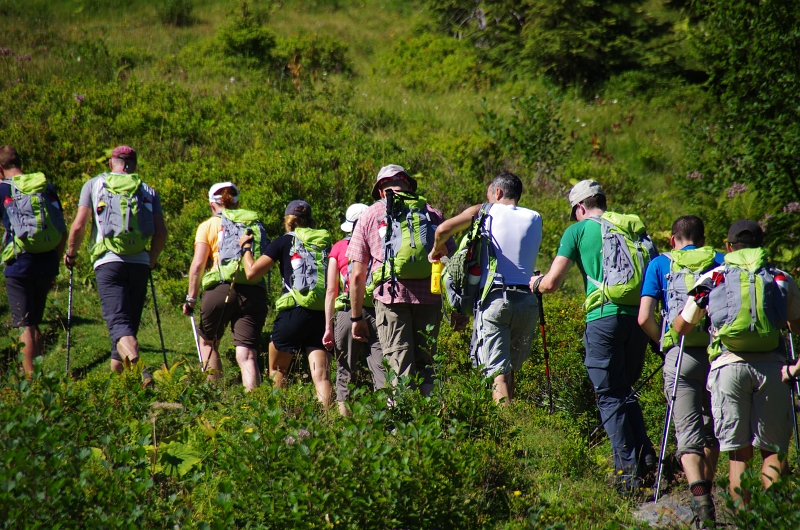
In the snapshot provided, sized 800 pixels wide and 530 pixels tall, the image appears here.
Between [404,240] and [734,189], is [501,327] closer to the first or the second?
[404,240]

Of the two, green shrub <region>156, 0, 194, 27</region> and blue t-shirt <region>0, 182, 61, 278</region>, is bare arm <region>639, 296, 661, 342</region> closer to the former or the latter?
blue t-shirt <region>0, 182, 61, 278</region>

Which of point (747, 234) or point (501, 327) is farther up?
point (747, 234)

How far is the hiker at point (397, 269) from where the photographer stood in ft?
15.9

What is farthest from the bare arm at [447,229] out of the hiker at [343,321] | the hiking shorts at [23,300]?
the hiking shorts at [23,300]

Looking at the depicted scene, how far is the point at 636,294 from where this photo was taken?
4.56m

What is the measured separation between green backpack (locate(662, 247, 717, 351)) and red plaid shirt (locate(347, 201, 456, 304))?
1.48 metres

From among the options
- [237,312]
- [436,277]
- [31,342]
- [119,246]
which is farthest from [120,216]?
[436,277]

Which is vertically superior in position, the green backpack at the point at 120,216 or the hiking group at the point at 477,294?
the green backpack at the point at 120,216

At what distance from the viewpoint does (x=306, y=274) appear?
19.0ft

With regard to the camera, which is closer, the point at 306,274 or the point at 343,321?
the point at 343,321

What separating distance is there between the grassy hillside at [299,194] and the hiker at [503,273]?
0.44m

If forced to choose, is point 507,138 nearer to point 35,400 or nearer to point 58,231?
point 58,231

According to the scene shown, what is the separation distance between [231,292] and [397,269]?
1.78 m

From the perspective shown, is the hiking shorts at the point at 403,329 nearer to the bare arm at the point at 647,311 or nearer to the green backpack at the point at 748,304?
the bare arm at the point at 647,311
